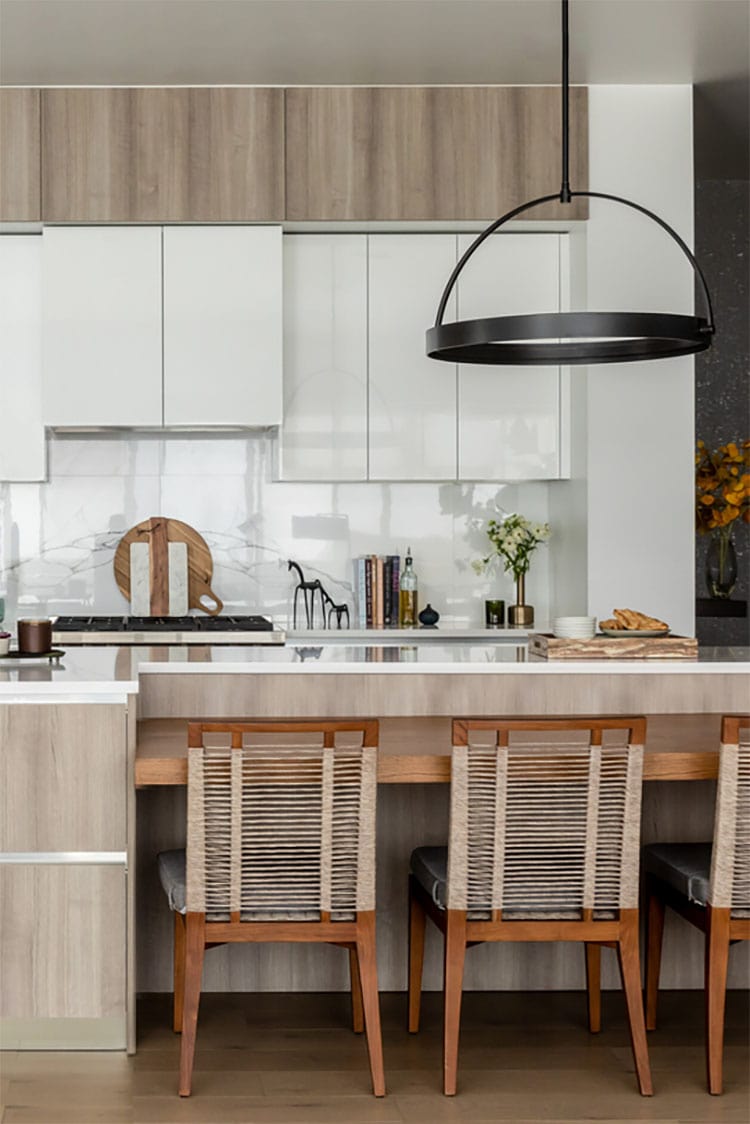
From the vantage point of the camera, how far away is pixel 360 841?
2809mm

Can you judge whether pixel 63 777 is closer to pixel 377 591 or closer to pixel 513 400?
pixel 377 591

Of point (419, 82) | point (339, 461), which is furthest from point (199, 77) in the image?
point (339, 461)

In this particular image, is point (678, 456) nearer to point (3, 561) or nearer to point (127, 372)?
point (127, 372)

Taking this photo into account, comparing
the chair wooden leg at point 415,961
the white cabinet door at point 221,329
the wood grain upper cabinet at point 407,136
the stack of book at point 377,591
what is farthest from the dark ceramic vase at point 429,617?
the chair wooden leg at point 415,961

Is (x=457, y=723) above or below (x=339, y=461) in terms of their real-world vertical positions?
below

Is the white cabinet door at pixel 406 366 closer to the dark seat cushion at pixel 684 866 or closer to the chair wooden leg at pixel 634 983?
the dark seat cushion at pixel 684 866

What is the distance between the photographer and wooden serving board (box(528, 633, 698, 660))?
3.59 m

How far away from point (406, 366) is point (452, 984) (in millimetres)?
3020

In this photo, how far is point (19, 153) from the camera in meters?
5.04

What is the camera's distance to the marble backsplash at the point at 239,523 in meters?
5.59

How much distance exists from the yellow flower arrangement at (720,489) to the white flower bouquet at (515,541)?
0.75m

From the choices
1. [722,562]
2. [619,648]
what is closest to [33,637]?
Answer: [619,648]

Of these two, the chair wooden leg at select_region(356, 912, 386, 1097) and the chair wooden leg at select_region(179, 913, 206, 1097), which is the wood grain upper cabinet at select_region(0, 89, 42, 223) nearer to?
the chair wooden leg at select_region(179, 913, 206, 1097)

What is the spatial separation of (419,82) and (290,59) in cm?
54
